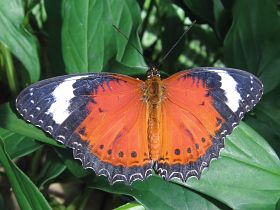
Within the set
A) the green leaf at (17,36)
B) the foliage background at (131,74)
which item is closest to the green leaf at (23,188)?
the foliage background at (131,74)

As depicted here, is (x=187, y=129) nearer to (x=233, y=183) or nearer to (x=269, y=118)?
(x=233, y=183)

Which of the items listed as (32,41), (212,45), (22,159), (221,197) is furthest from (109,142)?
(212,45)

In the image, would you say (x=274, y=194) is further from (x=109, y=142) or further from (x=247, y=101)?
(x=109, y=142)

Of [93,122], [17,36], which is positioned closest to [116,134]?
[93,122]

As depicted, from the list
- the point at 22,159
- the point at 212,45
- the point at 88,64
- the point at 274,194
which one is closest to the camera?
the point at 274,194

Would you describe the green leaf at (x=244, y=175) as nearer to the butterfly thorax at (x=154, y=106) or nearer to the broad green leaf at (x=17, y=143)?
the butterfly thorax at (x=154, y=106)

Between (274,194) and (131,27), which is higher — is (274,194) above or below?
below
